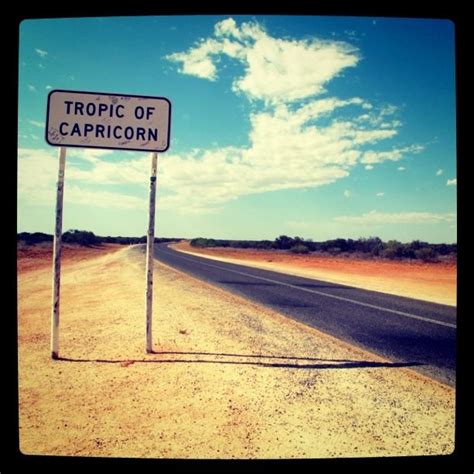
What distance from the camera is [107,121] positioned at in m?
3.43

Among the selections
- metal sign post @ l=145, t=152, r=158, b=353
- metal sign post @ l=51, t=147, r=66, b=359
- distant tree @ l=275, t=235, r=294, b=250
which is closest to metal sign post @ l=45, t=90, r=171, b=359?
metal sign post @ l=51, t=147, r=66, b=359

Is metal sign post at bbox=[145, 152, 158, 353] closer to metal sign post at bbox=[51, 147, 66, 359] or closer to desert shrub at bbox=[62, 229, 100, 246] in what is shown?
metal sign post at bbox=[51, 147, 66, 359]

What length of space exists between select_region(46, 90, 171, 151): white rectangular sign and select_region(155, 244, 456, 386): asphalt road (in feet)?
15.1

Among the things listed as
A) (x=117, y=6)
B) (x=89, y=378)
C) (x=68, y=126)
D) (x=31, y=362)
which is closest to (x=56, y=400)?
(x=89, y=378)

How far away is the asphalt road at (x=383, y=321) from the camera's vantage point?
481 centimetres

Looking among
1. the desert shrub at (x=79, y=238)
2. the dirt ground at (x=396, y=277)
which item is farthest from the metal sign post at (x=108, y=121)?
the desert shrub at (x=79, y=238)

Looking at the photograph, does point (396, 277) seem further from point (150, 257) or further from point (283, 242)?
point (283, 242)

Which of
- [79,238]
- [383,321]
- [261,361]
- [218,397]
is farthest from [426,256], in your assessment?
[79,238]

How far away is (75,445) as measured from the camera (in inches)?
91.7

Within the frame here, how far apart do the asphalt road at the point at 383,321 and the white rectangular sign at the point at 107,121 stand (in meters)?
4.59

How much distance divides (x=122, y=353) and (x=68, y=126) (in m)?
2.91

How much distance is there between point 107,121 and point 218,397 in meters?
3.14

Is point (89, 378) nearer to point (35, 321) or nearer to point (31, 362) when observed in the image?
point (31, 362)

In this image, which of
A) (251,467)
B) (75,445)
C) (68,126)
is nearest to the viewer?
(251,467)
